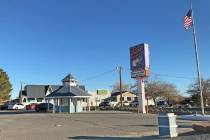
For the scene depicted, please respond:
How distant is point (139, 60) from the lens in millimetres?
47125

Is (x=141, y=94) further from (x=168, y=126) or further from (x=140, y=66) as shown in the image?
(x=168, y=126)

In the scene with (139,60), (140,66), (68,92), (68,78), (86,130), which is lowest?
(86,130)

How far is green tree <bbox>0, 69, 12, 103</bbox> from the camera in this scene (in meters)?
92.2

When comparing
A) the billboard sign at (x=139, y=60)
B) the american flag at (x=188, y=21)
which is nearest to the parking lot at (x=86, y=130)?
the american flag at (x=188, y=21)

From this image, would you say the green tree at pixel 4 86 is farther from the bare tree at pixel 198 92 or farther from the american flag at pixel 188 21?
the american flag at pixel 188 21

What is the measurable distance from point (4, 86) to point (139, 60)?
178 feet

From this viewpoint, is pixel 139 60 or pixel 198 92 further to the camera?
pixel 198 92

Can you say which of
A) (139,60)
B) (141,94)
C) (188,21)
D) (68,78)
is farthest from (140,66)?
(68,78)

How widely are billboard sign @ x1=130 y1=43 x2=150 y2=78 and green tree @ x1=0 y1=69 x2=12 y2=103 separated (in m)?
52.3

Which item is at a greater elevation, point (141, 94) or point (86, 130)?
point (141, 94)

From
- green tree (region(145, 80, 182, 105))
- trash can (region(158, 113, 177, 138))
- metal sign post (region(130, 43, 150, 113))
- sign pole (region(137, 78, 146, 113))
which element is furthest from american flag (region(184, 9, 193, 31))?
green tree (region(145, 80, 182, 105))

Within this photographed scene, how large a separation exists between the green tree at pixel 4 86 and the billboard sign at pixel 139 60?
52.3 metres

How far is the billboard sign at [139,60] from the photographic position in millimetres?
46031

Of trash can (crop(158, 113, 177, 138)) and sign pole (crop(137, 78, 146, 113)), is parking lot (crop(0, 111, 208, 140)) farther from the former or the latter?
sign pole (crop(137, 78, 146, 113))
